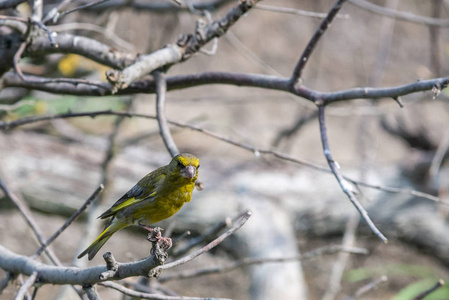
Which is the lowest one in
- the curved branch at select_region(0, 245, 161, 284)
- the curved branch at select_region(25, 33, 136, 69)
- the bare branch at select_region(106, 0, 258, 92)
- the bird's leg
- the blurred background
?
the blurred background

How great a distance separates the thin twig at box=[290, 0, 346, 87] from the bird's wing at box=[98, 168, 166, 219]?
0.71 meters

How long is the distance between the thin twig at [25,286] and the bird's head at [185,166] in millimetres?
531

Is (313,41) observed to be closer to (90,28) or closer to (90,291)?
(90,291)

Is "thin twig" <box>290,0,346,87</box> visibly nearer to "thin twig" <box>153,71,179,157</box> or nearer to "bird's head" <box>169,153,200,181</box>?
"thin twig" <box>153,71,179,157</box>

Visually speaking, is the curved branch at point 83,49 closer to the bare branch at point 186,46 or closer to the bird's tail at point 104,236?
the bare branch at point 186,46

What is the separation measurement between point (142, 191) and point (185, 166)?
7.9 inches

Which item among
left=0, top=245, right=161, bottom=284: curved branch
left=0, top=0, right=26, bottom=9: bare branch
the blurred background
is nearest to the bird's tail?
left=0, top=245, right=161, bottom=284: curved branch

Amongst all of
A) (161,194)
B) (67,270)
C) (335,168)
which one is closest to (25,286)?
(67,270)

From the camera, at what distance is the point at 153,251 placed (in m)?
1.30

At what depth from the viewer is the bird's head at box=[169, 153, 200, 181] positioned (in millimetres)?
1573

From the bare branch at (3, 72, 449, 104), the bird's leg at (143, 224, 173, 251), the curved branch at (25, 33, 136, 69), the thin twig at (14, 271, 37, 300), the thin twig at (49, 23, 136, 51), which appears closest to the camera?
the bird's leg at (143, 224, 173, 251)

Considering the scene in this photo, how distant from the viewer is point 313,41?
205 cm

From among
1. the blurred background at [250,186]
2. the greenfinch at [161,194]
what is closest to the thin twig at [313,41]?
the greenfinch at [161,194]

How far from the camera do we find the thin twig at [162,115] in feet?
6.30
